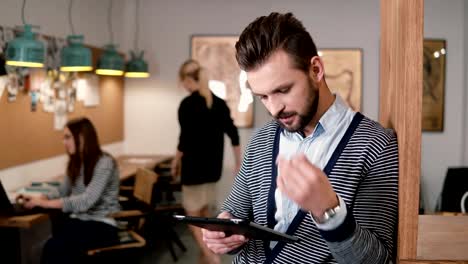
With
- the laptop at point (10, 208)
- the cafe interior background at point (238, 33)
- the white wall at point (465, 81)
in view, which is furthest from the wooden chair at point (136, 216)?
the white wall at point (465, 81)

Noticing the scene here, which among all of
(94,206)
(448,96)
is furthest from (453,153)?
(94,206)

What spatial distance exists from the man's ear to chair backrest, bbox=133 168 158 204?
3029 millimetres

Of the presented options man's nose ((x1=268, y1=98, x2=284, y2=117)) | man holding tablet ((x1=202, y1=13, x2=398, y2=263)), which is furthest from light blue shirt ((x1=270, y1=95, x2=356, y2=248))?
man's nose ((x1=268, y1=98, x2=284, y2=117))

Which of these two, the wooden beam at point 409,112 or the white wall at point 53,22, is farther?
the white wall at point 53,22

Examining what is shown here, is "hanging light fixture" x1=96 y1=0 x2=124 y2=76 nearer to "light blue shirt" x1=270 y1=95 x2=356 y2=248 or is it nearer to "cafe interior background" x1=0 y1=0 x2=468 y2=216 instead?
"cafe interior background" x1=0 y1=0 x2=468 y2=216

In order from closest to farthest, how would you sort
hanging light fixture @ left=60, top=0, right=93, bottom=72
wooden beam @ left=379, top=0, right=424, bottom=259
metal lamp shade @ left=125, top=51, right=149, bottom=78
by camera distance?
wooden beam @ left=379, top=0, right=424, bottom=259, hanging light fixture @ left=60, top=0, right=93, bottom=72, metal lamp shade @ left=125, top=51, right=149, bottom=78

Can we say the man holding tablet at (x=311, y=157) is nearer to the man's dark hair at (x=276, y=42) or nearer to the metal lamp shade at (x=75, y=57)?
the man's dark hair at (x=276, y=42)

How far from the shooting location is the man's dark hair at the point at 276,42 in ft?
3.88

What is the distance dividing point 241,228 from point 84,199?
2443 millimetres

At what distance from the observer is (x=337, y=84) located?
6.18 meters

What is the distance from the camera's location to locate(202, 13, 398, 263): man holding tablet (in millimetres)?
1111

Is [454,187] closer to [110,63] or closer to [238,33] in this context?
[238,33]

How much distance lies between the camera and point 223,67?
6.23 metres

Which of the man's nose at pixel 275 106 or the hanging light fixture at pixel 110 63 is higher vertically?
the hanging light fixture at pixel 110 63
